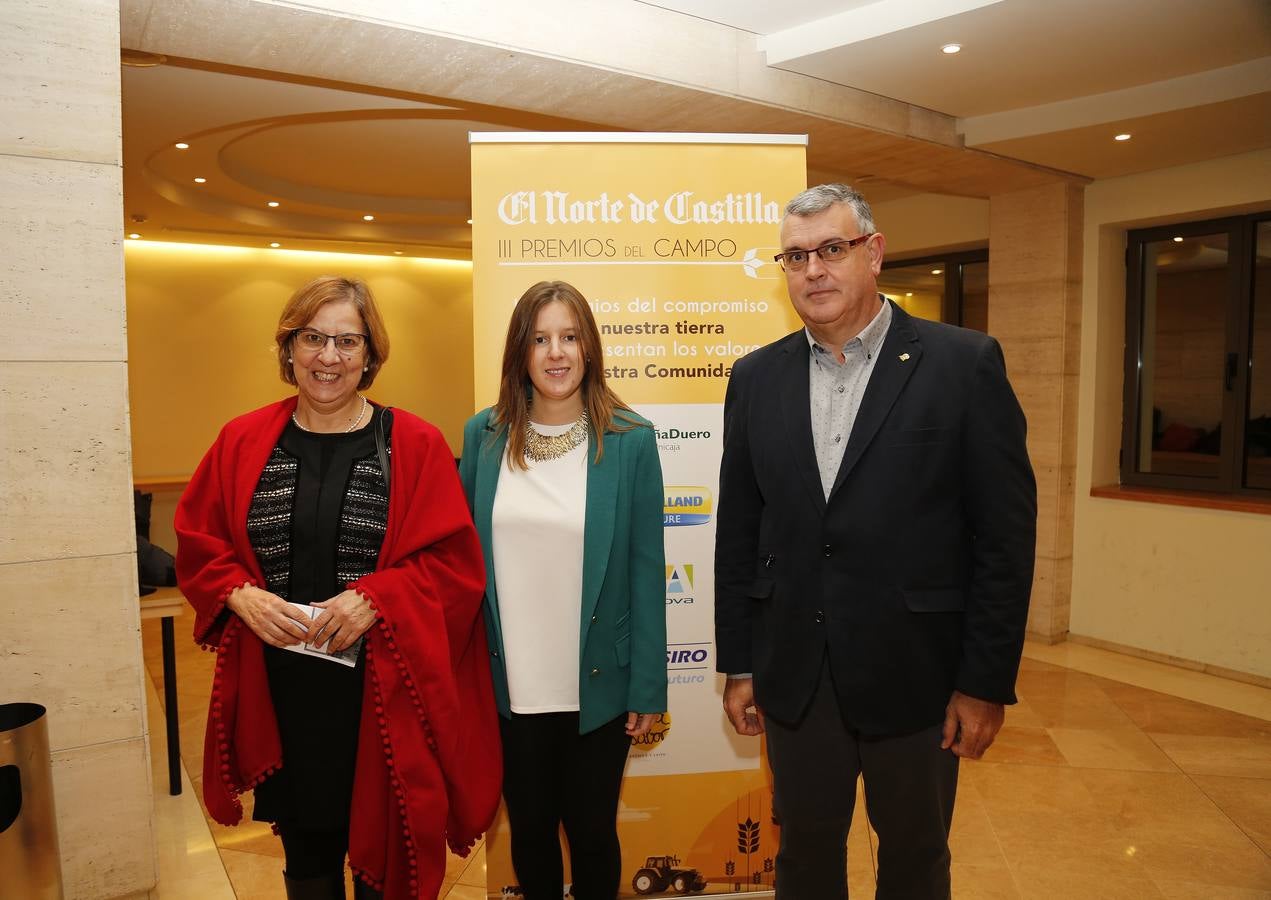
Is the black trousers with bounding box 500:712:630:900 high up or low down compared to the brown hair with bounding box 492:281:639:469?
down

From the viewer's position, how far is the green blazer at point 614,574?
6.41 feet

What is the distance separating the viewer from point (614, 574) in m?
1.99

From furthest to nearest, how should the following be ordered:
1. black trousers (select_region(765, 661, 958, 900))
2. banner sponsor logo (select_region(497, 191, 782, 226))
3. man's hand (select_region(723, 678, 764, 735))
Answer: banner sponsor logo (select_region(497, 191, 782, 226)) < man's hand (select_region(723, 678, 764, 735)) < black trousers (select_region(765, 661, 958, 900))

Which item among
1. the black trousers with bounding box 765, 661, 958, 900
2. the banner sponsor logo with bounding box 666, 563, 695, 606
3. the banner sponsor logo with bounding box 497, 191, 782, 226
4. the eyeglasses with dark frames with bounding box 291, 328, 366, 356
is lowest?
the black trousers with bounding box 765, 661, 958, 900

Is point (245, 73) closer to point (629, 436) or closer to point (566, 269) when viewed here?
point (566, 269)

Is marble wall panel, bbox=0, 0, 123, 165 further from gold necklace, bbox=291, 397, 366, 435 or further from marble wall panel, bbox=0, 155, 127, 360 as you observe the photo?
gold necklace, bbox=291, 397, 366, 435

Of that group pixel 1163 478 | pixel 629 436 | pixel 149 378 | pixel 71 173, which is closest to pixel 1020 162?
pixel 1163 478

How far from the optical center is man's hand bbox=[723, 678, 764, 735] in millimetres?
1999

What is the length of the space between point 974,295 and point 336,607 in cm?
611

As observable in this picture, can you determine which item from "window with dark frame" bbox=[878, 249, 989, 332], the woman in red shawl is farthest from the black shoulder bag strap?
"window with dark frame" bbox=[878, 249, 989, 332]

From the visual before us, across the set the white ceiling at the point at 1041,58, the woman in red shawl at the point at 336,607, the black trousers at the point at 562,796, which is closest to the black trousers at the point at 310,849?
the woman in red shawl at the point at 336,607

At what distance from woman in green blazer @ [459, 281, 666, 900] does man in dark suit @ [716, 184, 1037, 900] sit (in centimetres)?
29

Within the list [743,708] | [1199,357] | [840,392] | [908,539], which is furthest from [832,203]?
[1199,357]

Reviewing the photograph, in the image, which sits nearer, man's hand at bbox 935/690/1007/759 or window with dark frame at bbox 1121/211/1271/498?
man's hand at bbox 935/690/1007/759
